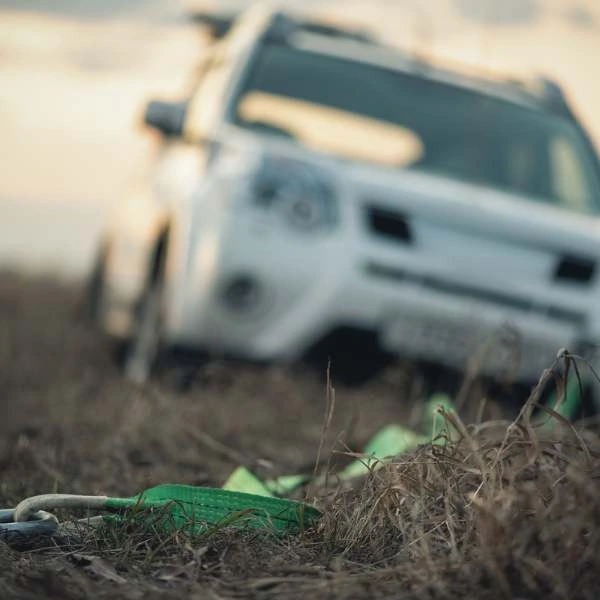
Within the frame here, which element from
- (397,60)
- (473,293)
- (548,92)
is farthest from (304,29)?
(473,293)

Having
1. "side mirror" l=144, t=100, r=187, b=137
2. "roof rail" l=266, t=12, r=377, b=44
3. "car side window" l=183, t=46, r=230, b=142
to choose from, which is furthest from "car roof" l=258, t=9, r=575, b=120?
"side mirror" l=144, t=100, r=187, b=137

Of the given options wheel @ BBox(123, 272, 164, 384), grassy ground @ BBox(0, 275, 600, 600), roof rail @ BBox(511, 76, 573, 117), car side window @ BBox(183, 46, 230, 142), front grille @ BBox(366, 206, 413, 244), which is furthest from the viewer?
roof rail @ BBox(511, 76, 573, 117)

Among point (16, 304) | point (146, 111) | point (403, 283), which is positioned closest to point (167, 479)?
point (403, 283)

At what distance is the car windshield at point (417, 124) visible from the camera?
17.3ft

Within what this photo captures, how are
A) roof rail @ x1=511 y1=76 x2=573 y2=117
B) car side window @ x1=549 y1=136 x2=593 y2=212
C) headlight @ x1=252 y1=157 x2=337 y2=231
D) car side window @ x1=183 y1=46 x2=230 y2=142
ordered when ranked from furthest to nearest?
roof rail @ x1=511 y1=76 x2=573 y2=117 → car side window @ x1=549 y1=136 x2=593 y2=212 → car side window @ x1=183 y1=46 x2=230 y2=142 → headlight @ x1=252 y1=157 x2=337 y2=231

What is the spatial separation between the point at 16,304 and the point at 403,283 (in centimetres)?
665

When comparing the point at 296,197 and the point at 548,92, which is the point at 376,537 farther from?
the point at 548,92

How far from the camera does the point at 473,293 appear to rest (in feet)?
15.1

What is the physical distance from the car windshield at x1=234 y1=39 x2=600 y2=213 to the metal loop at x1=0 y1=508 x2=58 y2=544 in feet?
10.4

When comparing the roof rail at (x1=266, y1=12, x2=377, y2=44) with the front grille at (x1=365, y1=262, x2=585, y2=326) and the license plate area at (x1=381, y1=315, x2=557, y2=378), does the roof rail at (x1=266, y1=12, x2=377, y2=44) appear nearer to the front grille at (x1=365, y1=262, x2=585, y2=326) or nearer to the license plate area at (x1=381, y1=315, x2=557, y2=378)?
the front grille at (x1=365, y1=262, x2=585, y2=326)

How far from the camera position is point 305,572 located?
1897 millimetres

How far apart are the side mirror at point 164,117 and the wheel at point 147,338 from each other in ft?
2.36

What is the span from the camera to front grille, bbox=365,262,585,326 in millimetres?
4562

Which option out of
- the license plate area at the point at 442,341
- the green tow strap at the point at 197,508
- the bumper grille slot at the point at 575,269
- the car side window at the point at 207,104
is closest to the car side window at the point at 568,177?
the bumper grille slot at the point at 575,269
